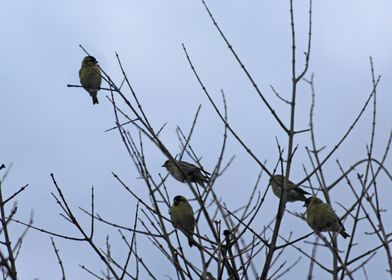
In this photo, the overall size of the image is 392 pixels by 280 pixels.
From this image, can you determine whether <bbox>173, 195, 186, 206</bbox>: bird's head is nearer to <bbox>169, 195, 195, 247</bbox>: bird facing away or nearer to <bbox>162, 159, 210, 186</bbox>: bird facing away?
<bbox>169, 195, 195, 247</bbox>: bird facing away

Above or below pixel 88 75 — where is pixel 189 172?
below

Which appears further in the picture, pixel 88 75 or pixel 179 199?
pixel 88 75

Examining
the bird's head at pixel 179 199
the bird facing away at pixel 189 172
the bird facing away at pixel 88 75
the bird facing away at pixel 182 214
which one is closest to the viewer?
→ the bird facing away at pixel 189 172

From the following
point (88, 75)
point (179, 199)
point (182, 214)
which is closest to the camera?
point (182, 214)

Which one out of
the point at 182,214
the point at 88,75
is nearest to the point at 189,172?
the point at 182,214

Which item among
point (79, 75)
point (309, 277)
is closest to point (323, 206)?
point (309, 277)

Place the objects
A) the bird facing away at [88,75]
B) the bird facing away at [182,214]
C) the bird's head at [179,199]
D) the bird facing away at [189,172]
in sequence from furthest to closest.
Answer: the bird facing away at [88,75], the bird's head at [179,199], the bird facing away at [182,214], the bird facing away at [189,172]

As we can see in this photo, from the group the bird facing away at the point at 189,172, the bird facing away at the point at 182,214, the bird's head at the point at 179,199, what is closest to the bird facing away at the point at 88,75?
the bird facing away at the point at 189,172

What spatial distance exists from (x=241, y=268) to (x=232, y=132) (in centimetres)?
82

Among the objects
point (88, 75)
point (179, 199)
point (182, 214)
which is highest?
point (88, 75)

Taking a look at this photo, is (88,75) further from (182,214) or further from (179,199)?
(182,214)

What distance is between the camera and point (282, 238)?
403 cm

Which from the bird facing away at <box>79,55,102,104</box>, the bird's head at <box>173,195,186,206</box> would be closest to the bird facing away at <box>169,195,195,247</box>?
the bird's head at <box>173,195,186,206</box>

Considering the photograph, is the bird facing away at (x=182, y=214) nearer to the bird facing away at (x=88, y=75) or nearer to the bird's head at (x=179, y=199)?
the bird's head at (x=179, y=199)
